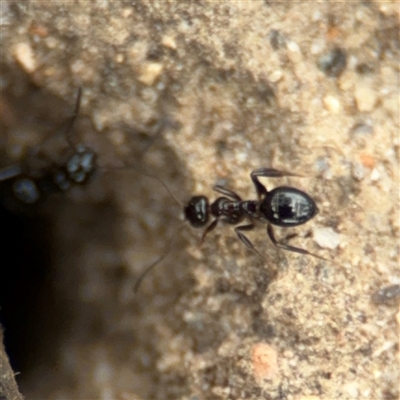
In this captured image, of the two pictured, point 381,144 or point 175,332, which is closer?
point 381,144

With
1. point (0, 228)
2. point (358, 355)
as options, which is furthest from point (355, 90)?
point (0, 228)

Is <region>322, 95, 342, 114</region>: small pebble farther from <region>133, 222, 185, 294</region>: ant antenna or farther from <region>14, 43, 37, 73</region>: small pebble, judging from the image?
<region>14, 43, 37, 73</region>: small pebble

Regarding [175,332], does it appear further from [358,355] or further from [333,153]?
[333,153]

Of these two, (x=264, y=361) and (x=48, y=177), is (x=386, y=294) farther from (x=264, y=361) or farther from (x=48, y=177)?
(x=48, y=177)

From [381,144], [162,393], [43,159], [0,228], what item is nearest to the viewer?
[381,144]

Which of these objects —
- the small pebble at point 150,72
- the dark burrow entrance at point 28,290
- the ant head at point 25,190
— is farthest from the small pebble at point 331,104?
the dark burrow entrance at point 28,290

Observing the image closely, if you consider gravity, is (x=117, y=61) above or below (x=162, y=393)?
above

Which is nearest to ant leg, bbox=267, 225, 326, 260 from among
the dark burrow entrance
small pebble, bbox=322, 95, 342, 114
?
small pebble, bbox=322, 95, 342, 114
